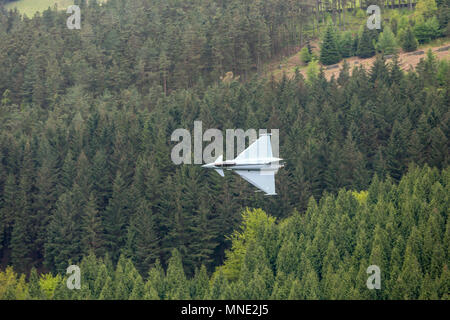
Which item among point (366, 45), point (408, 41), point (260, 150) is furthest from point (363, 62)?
point (260, 150)

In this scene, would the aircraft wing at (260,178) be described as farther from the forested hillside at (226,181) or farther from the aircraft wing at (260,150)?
the forested hillside at (226,181)

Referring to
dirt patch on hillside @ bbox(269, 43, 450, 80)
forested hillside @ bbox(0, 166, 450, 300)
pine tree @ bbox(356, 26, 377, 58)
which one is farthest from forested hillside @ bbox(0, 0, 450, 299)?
pine tree @ bbox(356, 26, 377, 58)

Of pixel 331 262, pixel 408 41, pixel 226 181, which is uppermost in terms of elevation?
pixel 408 41

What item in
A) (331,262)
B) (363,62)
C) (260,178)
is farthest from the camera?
(363,62)

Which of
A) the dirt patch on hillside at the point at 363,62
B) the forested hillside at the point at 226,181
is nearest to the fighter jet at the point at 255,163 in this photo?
the forested hillside at the point at 226,181

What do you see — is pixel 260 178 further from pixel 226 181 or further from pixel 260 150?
pixel 226 181
